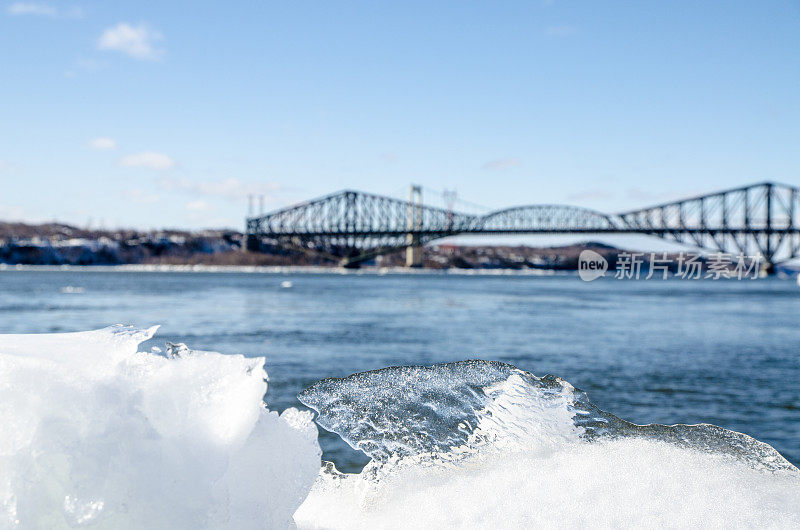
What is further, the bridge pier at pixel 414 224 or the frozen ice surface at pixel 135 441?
the bridge pier at pixel 414 224

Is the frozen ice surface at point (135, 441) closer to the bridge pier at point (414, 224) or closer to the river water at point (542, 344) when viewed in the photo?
the river water at point (542, 344)

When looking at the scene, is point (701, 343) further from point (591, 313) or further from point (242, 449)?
point (242, 449)

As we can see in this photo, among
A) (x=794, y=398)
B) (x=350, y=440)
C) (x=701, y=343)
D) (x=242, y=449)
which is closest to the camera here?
(x=242, y=449)

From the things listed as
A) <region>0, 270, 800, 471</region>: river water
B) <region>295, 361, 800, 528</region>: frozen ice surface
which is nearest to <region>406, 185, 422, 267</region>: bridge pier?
<region>0, 270, 800, 471</region>: river water

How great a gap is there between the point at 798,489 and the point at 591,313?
79.8ft

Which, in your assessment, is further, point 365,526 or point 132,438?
point 365,526

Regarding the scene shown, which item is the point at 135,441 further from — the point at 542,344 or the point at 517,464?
the point at 542,344

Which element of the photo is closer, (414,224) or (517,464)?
(517,464)

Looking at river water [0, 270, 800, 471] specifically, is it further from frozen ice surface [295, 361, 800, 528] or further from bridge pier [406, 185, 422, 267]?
bridge pier [406, 185, 422, 267]

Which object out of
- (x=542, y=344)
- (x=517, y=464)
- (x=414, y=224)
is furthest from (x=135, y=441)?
(x=414, y=224)

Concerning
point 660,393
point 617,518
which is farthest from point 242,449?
point 660,393

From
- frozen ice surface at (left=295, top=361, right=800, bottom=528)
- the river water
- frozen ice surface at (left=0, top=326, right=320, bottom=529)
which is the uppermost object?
frozen ice surface at (left=0, top=326, right=320, bottom=529)

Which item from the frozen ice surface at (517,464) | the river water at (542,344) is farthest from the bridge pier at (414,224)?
the frozen ice surface at (517,464)

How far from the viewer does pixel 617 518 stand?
2.60 meters
